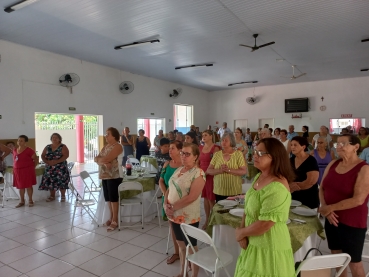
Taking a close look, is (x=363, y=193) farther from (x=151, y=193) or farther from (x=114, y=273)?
(x=151, y=193)

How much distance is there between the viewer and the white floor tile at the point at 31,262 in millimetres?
2994

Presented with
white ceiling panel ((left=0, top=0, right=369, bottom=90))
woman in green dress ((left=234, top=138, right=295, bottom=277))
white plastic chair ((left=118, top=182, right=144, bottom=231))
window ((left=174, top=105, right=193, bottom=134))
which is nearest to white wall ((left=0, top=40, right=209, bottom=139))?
white ceiling panel ((left=0, top=0, right=369, bottom=90))

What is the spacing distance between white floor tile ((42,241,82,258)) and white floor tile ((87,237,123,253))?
201 mm

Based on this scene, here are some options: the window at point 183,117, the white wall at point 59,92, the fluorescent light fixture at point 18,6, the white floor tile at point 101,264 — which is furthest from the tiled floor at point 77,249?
the window at point 183,117

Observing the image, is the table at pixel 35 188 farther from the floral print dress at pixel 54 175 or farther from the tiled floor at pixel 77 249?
the tiled floor at pixel 77 249

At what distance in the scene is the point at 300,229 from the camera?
84.8 inches

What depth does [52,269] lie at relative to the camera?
2.97 meters

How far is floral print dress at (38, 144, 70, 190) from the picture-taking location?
552 centimetres

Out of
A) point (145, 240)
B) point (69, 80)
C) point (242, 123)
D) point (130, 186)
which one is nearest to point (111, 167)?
point (130, 186)

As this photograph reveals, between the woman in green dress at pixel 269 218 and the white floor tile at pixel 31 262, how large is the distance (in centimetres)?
260

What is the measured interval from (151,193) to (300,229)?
2801mm

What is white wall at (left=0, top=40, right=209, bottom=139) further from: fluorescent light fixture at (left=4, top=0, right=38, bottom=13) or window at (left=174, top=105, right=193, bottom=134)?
fluorescent light fixture at (left=4, top=0, right=38, bottom=13)

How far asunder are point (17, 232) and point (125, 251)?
1887 millimetres

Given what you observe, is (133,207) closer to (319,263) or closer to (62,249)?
(62,249)
